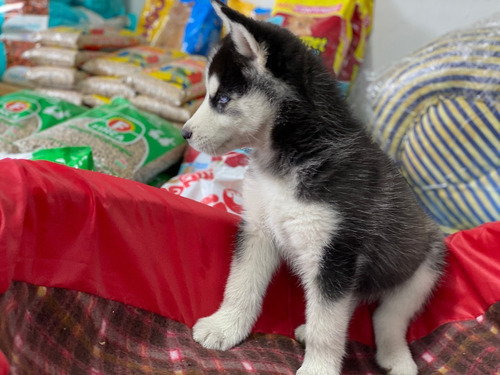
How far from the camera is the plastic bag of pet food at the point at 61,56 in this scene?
219 centimetres

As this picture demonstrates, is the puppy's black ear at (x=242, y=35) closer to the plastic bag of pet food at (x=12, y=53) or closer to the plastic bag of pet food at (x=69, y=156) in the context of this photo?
the plastic bag of pet food at (x=69, y=156)

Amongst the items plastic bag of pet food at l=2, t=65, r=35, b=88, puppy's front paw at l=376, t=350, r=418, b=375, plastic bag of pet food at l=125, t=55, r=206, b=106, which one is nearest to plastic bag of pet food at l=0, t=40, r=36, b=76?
plastic bag of pet food at l=2, t=65, r=35, b=88

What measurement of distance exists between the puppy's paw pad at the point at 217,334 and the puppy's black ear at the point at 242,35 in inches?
22.0

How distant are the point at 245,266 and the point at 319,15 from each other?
1.25 metres

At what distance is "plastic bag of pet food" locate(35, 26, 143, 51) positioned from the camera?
2197mm

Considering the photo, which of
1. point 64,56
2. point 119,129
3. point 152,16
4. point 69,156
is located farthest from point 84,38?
point 69,156

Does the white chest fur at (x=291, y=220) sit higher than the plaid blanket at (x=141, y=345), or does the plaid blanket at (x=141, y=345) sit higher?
the white chest fur at (x=291, y=220)

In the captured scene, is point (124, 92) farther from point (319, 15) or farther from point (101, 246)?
point (101, 246)

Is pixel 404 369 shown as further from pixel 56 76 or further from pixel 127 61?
pixel 56 76

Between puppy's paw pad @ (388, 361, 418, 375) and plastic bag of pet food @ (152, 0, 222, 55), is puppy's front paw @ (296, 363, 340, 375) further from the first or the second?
plastic bag of pet food @ (152, 0, 222, 55)

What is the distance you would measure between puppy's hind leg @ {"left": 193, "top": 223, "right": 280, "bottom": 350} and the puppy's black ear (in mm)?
378

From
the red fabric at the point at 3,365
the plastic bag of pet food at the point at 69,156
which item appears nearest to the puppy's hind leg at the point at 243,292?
the red fabric at the point at 3,365

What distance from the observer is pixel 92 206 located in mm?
1002

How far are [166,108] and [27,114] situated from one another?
527 millimetres
